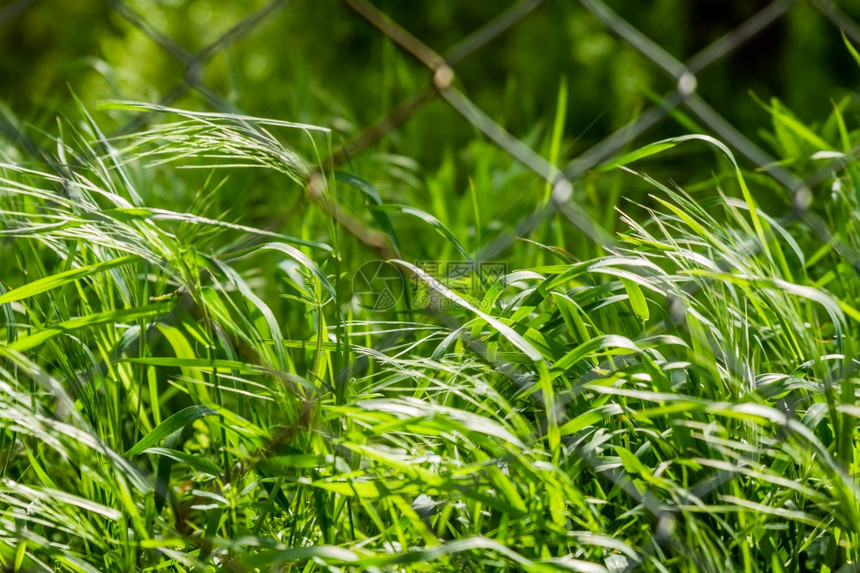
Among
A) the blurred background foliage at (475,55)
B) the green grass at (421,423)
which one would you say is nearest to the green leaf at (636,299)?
Answer: the green grass at (421,423)

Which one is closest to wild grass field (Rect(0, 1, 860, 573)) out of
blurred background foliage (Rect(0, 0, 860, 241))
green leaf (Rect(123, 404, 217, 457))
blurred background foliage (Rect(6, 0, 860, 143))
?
green leaf (Rect(123, 404, 217, 457))

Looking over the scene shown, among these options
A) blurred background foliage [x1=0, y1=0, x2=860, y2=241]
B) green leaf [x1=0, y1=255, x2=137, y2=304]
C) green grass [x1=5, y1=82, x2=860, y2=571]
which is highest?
blurred background foliage [x1=0, y1=0, x2=860, y2=241]

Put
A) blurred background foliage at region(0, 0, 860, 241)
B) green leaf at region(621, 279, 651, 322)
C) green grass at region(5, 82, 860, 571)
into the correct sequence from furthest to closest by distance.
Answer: blurred background foliage at region(0, 0, 860, 241)
green leaf at region(621, 279, 651, 322)
green grass at region(5, 82, 860, 571)

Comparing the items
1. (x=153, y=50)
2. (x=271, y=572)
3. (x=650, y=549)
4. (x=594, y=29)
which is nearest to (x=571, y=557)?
(x=650, y=549)

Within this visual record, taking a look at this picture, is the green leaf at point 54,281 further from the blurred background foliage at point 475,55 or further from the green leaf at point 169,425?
the blurred background foliage at point 475,55

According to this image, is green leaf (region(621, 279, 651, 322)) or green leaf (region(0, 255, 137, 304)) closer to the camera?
green leaf (region(0, 255, 137, 304))

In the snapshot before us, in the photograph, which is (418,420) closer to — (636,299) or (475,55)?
(636,299)

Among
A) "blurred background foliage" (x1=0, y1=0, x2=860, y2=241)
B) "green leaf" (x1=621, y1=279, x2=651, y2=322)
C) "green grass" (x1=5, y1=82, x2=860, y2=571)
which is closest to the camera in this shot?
"green grass" (x1=5, y1=82, x2=860, y2=571)

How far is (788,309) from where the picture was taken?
27.3 inches

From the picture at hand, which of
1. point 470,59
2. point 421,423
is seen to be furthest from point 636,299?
point 470,59

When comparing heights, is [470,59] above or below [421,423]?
above

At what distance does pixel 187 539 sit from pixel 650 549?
0.33 meters

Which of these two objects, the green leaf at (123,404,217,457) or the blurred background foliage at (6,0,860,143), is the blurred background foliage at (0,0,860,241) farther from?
the green leaf at (123,404,217,457)

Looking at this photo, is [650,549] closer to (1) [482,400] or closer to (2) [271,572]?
(1) [482,400]
